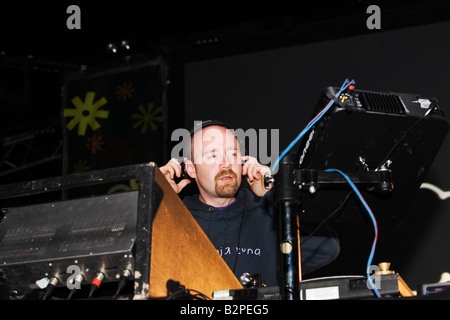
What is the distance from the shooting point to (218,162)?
2.55m

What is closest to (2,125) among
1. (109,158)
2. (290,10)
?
(109,158)

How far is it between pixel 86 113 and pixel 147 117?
0.56m

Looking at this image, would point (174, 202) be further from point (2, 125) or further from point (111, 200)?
point (2, 125)

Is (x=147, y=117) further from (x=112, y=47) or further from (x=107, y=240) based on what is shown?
(x=107, y=240)

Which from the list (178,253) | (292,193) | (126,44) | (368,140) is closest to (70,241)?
(178,253)

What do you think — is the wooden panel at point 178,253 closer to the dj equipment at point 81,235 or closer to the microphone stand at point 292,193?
the dj equipment at point 81,235

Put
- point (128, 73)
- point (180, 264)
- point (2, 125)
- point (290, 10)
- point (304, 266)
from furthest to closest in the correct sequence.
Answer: point (2, 125) → point (128, 73) → point (290, 10) → point (304, 266) → point (180, 264)

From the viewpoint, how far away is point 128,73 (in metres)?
3.79

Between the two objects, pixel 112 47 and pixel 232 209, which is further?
pixel 112 47

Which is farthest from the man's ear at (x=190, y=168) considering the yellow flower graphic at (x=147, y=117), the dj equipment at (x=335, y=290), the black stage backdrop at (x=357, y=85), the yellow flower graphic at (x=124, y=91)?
the dj equipment at (x=335, y=290)

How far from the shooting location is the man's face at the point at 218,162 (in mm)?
2516

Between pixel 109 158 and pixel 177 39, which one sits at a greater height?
pixel 177 39

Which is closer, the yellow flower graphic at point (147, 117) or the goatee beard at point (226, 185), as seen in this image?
the goatee beard at point (226, 185)
